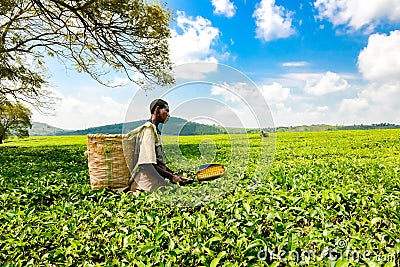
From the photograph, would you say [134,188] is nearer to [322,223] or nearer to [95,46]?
[322,223]

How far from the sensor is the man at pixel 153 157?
5.09 metres

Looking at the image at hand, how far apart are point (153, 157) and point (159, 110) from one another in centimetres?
67

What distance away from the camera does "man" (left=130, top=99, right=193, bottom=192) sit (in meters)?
5.09

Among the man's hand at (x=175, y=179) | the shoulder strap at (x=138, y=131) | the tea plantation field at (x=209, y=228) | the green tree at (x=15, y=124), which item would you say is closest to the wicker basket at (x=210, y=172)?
the tea plantation field at (x=209, y=228)

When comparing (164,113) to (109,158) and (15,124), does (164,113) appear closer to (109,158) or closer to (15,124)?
(109,158)

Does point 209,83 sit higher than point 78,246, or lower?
higher

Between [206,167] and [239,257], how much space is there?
107 inches

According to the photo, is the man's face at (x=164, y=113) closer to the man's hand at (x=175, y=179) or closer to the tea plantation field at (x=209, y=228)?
the tea plantation field at (x=209, y=228)

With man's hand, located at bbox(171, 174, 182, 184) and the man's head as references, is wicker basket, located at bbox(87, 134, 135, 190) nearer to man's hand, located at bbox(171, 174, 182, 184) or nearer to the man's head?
the man's head

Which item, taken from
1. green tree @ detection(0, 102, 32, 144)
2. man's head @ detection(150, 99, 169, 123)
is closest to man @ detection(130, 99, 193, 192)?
man's head @ detection(150, 99, 169, 123)

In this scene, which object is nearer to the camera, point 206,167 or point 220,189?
point 220,189

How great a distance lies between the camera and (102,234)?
12.0 ft

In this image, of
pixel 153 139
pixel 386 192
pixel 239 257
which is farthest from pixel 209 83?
pixel 386 192

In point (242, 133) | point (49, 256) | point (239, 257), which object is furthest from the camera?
point (242, 133)
